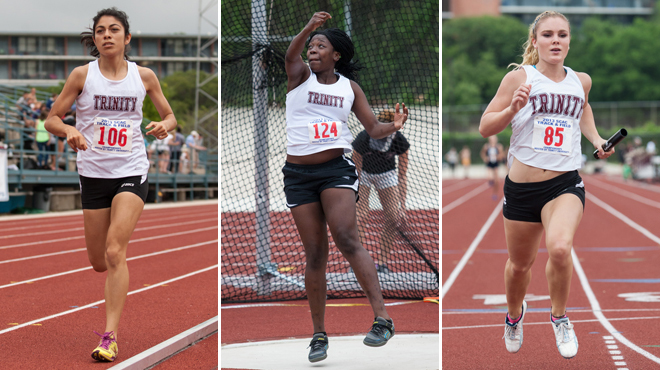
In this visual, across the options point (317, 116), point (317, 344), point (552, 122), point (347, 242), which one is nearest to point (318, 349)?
point (317, 344)

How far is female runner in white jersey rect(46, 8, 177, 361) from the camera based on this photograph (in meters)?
4.34

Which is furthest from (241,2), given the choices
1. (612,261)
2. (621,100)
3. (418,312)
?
(621,100)

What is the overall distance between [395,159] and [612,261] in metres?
4.30

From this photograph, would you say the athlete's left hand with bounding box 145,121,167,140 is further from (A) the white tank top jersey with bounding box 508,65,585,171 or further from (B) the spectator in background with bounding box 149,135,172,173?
(B) the spectator in background with bounding box 149,135,172,173

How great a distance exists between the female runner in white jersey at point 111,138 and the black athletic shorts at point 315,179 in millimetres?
831

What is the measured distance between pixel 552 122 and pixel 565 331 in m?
1.12

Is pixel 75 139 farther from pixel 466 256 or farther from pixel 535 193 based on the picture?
pixel 466 256

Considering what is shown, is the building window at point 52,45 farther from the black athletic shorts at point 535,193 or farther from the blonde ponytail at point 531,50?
the black athletic shorts at point 535,193

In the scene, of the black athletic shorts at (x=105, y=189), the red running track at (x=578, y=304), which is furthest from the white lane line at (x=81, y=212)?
the black athletic shorts at (x=105, y=189)

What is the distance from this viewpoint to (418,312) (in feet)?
20.7

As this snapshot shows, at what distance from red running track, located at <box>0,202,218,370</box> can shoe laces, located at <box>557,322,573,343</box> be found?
2.03 m

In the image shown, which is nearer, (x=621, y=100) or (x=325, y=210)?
(x=325, y=210)

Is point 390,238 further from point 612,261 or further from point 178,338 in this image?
point 612,261

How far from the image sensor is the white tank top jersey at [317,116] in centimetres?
412
